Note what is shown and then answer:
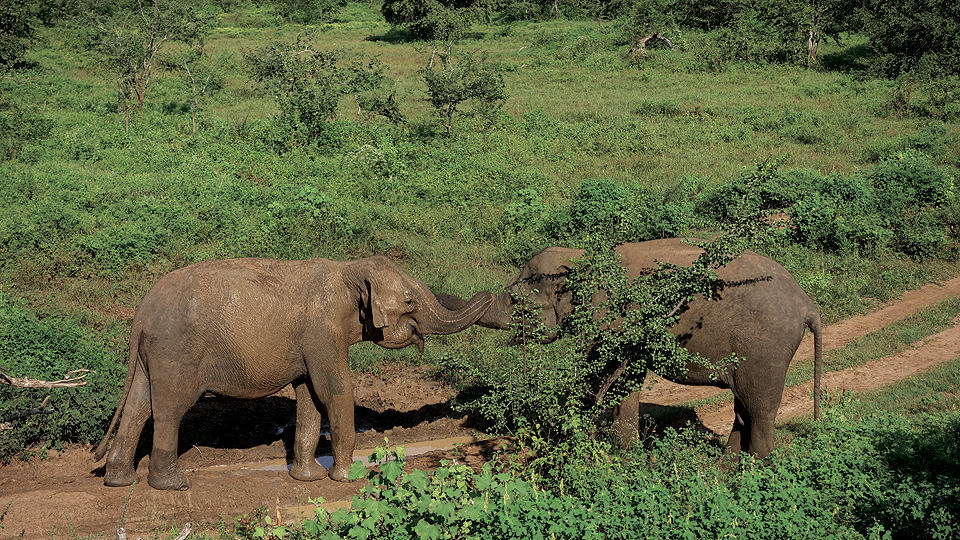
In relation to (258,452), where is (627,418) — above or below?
above

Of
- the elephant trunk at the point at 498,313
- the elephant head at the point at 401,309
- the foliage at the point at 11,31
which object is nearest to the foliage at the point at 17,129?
the foliage at the point at 11,31

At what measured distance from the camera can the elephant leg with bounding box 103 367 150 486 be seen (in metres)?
7.90

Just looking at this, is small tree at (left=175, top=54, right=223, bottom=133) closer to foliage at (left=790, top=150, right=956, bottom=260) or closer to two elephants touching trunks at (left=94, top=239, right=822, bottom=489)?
two elephants touching trunks at (left=94, top=239, right=822, bottom=489)

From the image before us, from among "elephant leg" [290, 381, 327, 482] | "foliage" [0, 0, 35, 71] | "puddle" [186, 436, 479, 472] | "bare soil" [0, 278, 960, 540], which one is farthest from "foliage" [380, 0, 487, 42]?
"elephant leg" [290, 381, 327, 482]

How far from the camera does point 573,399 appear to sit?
7.92 metres

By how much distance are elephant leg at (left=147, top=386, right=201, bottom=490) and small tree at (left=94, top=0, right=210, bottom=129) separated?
516 inches

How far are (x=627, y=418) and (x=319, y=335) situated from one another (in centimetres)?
338

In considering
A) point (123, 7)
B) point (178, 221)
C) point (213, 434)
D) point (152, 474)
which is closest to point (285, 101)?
point (178, 221)

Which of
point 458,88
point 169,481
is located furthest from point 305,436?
point 458,88

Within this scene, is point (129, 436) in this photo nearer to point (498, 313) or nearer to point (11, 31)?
point (498, 313)

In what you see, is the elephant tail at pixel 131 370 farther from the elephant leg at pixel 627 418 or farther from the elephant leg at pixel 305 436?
the elephant leg at pixel 627 418

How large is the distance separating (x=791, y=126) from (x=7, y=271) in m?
18.1

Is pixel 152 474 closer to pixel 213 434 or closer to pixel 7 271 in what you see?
pixel 213 434

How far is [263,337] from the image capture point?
8.08 m
